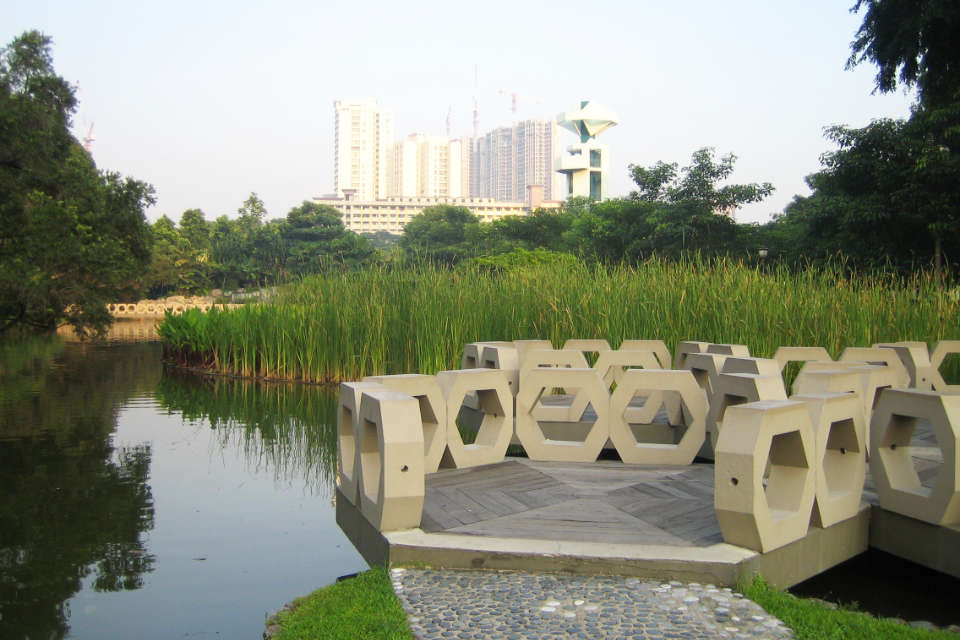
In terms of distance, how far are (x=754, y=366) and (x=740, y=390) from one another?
586 mm

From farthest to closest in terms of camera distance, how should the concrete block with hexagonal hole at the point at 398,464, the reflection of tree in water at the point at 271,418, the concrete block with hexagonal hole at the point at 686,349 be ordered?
the concrete block with hexagonal hole at the point at 686,349
the reflection of tree in water at the point at 271,418
the concrete block with hexagonal hole at the point at 398,464

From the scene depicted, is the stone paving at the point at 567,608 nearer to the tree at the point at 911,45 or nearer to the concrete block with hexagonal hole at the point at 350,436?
the concrete block with hexagonal hole at the point at 350,436

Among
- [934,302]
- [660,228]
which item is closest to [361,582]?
[934,302]

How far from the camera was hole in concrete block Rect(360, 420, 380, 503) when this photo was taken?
11.2 ft

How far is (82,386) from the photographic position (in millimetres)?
10180

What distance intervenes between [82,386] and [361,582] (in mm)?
8673

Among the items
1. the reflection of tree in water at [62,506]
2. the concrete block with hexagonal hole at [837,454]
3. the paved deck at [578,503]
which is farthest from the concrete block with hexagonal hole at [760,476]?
the reflection of tree in water at [62,506]

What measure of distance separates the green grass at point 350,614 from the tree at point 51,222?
9508 millimetres

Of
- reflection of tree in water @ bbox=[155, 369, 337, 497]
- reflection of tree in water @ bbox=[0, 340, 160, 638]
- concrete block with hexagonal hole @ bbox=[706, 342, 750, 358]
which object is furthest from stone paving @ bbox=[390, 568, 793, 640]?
concrete block with hexagonal hole @ bbox=[706, 342, 750, 358]

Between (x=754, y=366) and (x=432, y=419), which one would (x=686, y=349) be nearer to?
(x=754, y=366)

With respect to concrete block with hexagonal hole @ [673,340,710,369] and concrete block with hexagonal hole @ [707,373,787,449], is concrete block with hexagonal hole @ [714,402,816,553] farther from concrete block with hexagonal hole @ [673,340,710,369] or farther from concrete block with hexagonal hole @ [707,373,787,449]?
concrete block with hexagonal hole @ [673,340,710,369]

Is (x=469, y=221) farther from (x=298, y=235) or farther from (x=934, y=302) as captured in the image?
(x=934, y=302)

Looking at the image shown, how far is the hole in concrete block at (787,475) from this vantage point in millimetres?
3133

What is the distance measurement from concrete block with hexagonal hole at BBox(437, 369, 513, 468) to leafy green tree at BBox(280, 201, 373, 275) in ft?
108
